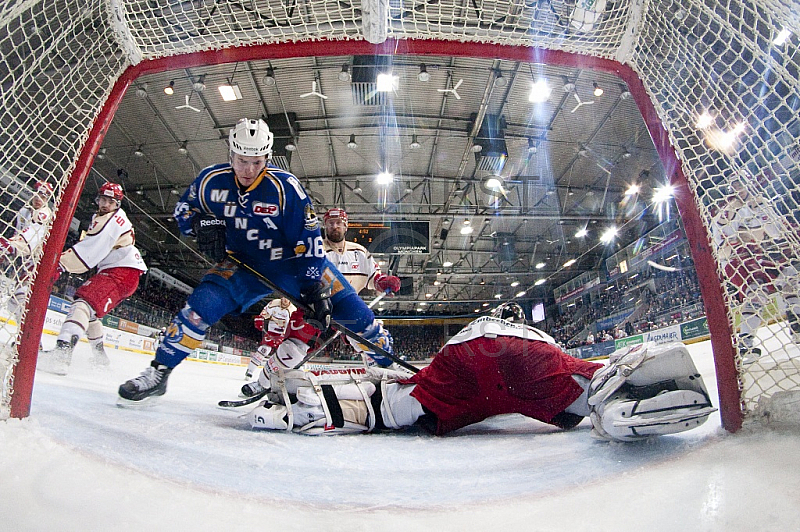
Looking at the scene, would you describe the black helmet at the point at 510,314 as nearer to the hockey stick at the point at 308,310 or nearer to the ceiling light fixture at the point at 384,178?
the hockey stick at the point at 308,310

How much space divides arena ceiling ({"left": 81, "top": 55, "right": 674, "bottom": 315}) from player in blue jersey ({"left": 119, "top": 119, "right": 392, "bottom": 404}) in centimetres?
500

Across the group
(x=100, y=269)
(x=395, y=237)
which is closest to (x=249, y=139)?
(x=100, y=269)

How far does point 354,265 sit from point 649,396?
2221 mm

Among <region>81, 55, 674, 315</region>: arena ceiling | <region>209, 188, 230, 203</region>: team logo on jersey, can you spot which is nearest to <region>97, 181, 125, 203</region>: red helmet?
<region>209, 188, 230, 203</region>: team logo on jersey

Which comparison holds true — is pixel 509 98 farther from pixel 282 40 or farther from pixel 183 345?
pixel 183 345

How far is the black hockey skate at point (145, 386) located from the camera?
1755 mm

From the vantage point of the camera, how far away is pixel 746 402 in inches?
40.6

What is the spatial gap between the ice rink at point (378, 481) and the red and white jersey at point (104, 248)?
5.53 ft

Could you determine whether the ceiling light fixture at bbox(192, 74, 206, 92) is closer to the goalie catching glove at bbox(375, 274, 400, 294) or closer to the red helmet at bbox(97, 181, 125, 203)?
the red helmet at bbox(97, 181, 125, 203)

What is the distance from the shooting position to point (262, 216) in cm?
186

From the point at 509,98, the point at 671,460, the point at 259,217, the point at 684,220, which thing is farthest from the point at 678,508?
the point at 509,98

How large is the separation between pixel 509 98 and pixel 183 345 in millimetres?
8020

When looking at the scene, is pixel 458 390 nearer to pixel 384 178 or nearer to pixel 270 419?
pixel 270 419

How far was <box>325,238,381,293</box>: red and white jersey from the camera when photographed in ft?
9.91
